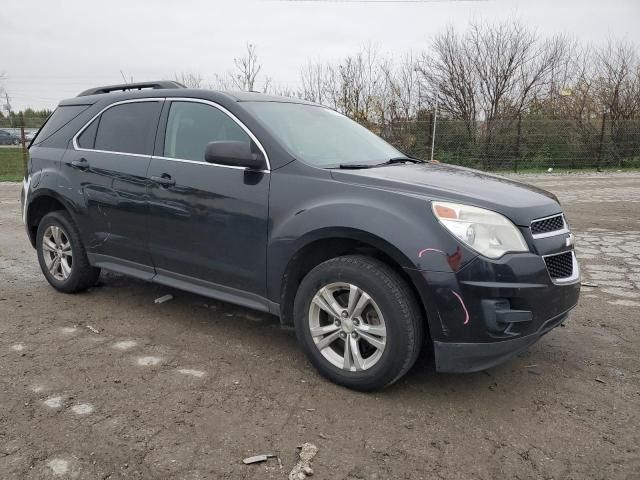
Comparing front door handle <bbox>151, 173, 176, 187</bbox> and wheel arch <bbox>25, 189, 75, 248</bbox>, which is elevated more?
front door handle <bbox>151, 173, 176, 187</bbox>

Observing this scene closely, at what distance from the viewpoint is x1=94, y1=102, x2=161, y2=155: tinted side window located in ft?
13.4

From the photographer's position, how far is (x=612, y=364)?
3.43m

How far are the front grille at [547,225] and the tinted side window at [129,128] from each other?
2707 mm

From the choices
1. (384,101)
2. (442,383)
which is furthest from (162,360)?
(384,101)

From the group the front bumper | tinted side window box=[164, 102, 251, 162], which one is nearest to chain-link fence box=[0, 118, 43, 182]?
tinted side window box=[164, 102, 251, 162]

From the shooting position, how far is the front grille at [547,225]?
289 centimetres

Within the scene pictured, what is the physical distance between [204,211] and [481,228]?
1786mm

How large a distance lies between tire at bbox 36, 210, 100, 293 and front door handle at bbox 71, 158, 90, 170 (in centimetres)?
48

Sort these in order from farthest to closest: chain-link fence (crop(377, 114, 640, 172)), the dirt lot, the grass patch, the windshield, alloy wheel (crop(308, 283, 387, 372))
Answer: chain-link fence (crop(377, 114, 640, 172))
the grass patch
the windshield
alloy wheel (crop(308, 283, 387, 372))
the dirt lot

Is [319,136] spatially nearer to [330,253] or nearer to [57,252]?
[330,253]

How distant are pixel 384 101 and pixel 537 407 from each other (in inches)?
715

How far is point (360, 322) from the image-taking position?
2975 mm

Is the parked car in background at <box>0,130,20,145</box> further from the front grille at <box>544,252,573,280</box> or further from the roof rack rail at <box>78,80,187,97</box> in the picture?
the front grille at <box>544,252,573,280</box>

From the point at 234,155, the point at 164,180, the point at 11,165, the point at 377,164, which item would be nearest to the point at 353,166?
the point at 377,164
